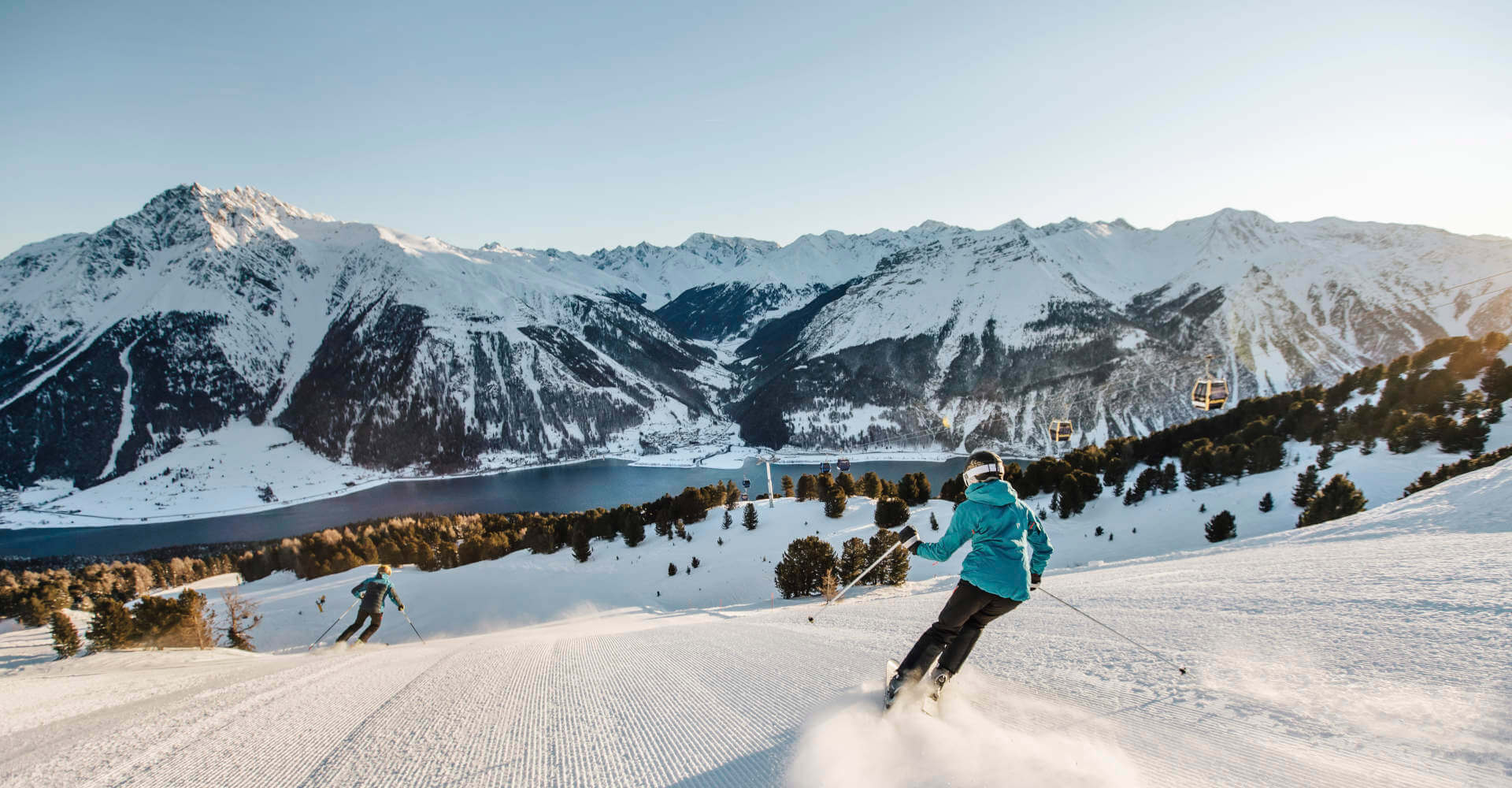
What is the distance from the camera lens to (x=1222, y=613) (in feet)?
20.4

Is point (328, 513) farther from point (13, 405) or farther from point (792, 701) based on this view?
point (792, 701)

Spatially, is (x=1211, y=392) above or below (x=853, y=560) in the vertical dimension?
above

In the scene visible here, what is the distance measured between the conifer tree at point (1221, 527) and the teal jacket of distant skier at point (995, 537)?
26358 millimetres

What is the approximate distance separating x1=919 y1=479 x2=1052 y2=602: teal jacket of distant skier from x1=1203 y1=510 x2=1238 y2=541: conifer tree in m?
26.4

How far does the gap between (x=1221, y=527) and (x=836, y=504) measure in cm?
2334

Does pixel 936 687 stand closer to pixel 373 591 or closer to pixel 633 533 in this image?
pixel 373 591

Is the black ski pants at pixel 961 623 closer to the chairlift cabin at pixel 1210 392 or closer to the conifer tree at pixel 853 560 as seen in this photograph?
the conifer tree at pixel 853 560

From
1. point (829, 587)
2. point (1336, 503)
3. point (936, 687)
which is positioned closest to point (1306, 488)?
point (1336, 503)

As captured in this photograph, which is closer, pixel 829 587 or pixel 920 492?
pixel 829 587

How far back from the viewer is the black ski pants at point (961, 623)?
181 inches

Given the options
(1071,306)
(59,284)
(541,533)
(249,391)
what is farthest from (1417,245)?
(59,284)

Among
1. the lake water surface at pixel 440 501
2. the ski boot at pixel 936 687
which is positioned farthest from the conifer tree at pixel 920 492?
the lake water surface at pixel 440 501

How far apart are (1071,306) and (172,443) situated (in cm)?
27857

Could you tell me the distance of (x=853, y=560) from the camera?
22141mm
